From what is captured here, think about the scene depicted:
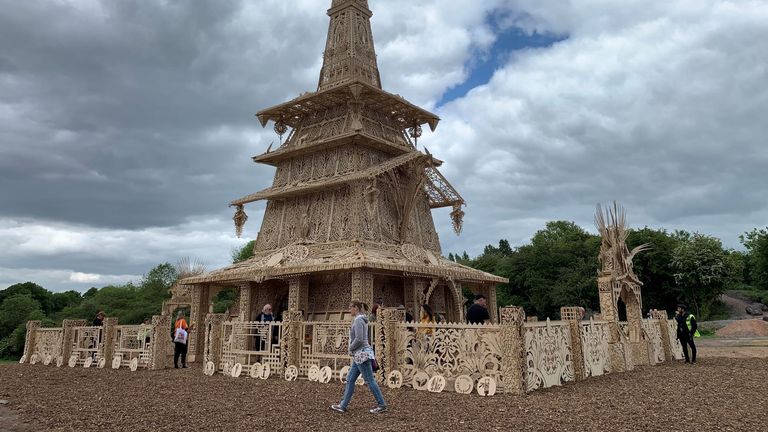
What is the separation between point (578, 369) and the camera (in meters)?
10.6

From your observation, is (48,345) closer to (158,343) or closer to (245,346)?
(158,343)

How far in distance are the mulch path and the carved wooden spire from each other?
47.3ft

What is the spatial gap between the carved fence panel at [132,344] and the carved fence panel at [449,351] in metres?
8.55

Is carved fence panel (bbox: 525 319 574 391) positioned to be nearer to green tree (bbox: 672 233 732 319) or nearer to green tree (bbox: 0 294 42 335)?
green tree (bbox: 672 233 732 319)

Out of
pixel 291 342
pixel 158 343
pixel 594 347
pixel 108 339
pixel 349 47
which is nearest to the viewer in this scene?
pixel 594 347

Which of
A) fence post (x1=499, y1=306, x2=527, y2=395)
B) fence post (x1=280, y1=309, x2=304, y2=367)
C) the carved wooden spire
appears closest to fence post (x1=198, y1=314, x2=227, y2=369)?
fence post (x1=280, y1=309, x2=304, y2=367)

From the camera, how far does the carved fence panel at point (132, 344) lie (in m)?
14.7

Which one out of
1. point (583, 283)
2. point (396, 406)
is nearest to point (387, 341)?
point (396, 406)

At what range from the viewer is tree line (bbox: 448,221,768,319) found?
34000 mm

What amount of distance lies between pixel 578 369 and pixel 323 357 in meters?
5.65

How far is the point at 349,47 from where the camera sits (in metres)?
21.9

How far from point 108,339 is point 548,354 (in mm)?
13394

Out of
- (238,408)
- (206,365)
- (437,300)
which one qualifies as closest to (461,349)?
(238,408)

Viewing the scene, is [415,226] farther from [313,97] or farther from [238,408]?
[238,408]
